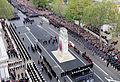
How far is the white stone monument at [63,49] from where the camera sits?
103 ft

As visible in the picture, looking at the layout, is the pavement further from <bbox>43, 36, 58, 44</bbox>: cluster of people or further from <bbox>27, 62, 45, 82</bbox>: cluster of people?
<bbox>43, 36, 58, 44</bbox>: cluster of people

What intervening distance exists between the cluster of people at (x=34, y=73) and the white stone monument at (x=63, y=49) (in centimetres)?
624

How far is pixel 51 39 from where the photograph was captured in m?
43.0

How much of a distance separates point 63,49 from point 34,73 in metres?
8.15

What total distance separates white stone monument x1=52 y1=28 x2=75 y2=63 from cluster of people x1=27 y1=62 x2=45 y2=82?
20.5ft

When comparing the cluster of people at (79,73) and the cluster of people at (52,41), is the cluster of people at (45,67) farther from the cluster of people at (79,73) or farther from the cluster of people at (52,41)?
the cluster of people at (52,41)

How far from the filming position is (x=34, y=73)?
27938 millimetres

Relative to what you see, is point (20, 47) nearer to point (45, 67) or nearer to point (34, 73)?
point (45, 67)

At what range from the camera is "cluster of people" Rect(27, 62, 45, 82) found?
26.6 metres

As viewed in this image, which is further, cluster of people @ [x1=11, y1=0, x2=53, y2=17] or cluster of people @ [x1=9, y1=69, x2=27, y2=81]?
cluster of people @ [x1=11, y1=0, x2=53, y2=17]

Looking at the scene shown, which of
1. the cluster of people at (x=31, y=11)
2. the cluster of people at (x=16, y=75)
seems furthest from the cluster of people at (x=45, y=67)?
the cluster of people at (x=31, y=11)

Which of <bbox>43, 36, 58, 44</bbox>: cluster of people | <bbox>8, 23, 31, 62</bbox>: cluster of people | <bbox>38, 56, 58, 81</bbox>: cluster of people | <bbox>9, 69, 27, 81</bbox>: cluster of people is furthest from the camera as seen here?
<bbox>43, 36, 58, 44</bbox>: cluster of people

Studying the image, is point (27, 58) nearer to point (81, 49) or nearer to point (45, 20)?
point (81, 49)

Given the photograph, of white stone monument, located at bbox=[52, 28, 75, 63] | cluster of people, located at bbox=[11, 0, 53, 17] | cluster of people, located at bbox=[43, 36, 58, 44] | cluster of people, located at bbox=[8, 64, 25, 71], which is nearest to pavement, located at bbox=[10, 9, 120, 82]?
white stone monument, located at bbox=[52, 28, 75, 63]
